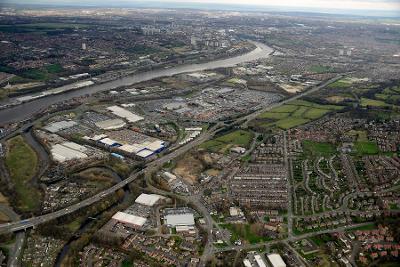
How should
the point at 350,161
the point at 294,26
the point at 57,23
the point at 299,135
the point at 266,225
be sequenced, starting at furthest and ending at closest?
the point at 294,26, the point at 57,23, the point at 299,135, the point at 350,161, the point at 266,225

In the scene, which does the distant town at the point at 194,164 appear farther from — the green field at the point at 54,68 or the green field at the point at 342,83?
the green field at the point at 342,83

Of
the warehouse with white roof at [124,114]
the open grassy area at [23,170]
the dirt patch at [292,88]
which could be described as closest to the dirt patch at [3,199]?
the open grassy area at [23,170]

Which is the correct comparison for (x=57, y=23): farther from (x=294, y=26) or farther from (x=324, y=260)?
(x=324, y=260)

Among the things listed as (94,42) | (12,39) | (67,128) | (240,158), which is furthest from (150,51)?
(240,158)

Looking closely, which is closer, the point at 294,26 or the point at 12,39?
the point at 12,39

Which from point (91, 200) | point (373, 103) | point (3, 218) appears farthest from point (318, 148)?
point (3, 218)

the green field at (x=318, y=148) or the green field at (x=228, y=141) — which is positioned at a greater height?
the green field at (x=318, y=148)

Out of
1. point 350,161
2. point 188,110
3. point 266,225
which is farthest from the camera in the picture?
point 188,110
